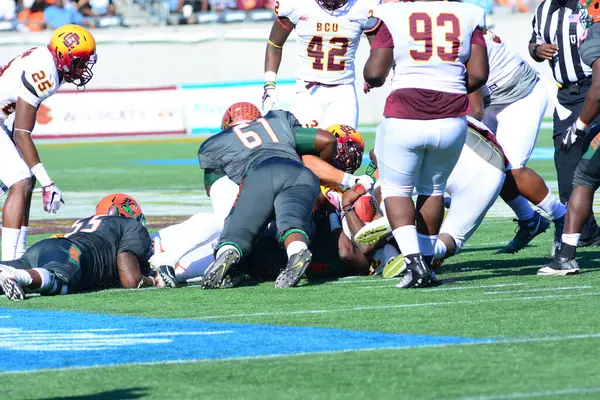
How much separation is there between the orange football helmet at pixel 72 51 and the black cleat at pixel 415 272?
305 centimetres

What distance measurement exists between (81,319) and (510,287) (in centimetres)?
Result: 260

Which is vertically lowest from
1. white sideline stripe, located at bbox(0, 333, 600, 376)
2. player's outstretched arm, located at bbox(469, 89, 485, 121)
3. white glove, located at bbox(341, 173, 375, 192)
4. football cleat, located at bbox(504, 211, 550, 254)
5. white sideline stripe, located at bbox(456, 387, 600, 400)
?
football cleat, located at bbox(504, 211, 550, 254)

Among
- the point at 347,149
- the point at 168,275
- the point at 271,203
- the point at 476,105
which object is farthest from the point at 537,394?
the point at 347,149

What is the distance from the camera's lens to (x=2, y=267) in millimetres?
7465

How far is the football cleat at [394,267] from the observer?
307 inches

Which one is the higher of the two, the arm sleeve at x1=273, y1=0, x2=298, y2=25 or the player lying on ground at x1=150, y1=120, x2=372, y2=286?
the arm sleeve at x1=273, y1=0, x2=298, y2=25

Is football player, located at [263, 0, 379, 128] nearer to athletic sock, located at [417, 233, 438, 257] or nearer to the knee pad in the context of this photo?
athletic sock, located at [417, 233, 438, 257]

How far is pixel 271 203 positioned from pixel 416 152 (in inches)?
43.8

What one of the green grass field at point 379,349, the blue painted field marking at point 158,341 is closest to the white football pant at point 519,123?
the green grass field at point 379,349

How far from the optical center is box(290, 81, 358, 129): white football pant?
10.9 metres

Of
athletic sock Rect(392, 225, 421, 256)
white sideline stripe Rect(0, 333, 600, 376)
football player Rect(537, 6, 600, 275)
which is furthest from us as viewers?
football player Rect(537, 6, 600, 275)

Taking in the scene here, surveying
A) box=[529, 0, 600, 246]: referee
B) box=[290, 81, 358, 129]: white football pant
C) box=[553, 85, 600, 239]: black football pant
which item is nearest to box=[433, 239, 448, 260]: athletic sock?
box=[529, 0, 600, 246]: referee

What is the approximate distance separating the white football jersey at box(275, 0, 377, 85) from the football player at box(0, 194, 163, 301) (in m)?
3.20

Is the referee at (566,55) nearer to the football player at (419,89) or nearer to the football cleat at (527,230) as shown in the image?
the football cleat at (527,230)
